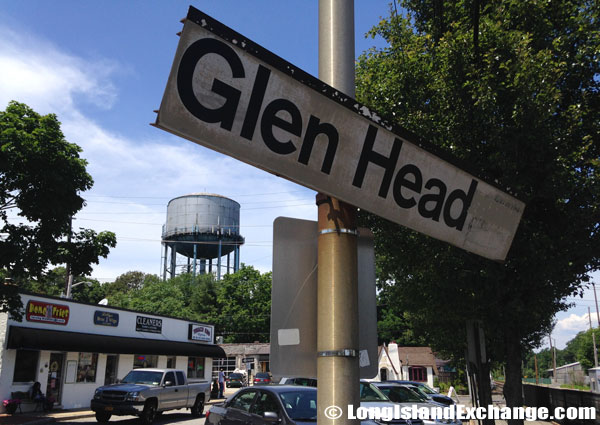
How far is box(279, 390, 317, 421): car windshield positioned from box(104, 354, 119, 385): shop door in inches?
867

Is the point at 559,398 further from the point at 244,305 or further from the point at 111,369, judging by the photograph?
the point at 244,305

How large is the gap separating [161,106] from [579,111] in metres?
10.3

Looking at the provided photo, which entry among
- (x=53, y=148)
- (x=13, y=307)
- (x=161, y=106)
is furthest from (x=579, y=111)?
(x=13, y=307)

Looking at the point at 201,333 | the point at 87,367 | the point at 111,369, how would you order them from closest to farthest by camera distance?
the point at 87,367, the point at 111,369, the point at 201,333

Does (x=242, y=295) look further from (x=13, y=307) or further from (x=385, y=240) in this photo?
(x=385, y=240)


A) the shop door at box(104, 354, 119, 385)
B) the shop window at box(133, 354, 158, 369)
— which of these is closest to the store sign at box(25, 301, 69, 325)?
the shop door at box(104, 354, 119, 385)

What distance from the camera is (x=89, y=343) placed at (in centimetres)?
2550

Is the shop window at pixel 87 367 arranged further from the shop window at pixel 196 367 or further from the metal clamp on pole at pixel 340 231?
the metal clamp on pole at pixel 340 231

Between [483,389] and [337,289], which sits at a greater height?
[337,289]

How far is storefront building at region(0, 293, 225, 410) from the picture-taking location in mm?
22531

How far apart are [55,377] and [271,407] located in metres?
19.8

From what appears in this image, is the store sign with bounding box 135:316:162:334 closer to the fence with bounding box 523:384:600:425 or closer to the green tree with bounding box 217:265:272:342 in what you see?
the fence with bounding box 523:384:600:425

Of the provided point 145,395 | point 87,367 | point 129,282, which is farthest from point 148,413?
point 129,282

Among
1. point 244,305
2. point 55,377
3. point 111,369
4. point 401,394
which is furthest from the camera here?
point 244,305
